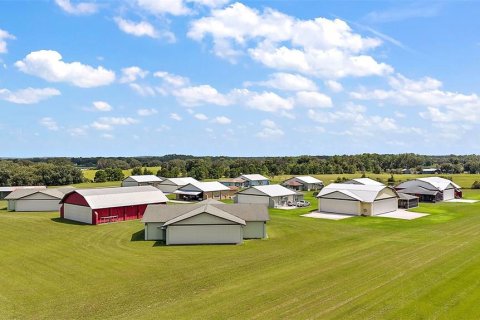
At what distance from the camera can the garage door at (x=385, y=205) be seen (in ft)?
208

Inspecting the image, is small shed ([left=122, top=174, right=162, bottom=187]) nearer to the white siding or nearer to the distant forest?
the distant forest

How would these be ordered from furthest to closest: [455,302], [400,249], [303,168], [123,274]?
1. [303,168]
2. [400,249]
3. [123,274]
4. [455,302]

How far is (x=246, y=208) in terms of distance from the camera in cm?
4734

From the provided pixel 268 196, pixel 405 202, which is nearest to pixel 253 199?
pixel 268 196

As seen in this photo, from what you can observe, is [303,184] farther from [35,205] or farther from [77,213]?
[77,213]

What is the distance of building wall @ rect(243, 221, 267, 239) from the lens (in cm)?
4472

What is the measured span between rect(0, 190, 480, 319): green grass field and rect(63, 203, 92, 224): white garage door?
6.68 metres

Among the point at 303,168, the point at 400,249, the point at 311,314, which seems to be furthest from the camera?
the point at 303,168

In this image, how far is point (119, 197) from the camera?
6028 centimetres

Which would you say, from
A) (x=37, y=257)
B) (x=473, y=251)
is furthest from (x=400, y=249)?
(x=37, y=257)

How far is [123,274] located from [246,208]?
19303mm

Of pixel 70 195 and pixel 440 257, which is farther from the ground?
pixel 70 195

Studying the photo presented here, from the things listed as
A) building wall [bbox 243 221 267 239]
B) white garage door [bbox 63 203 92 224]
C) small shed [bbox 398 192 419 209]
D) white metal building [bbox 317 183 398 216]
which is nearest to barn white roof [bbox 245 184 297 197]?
white metal building [bbox 317 183 398 216]

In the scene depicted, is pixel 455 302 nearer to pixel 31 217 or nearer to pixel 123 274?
pixel 123 274
